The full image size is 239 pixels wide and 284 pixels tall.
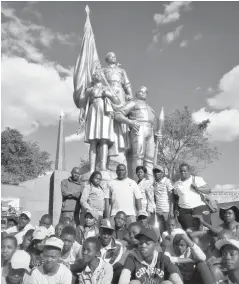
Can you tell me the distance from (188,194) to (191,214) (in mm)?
346

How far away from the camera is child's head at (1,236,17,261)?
12.1ft

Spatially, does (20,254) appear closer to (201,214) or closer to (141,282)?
(141,282)

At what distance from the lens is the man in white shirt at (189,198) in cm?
576

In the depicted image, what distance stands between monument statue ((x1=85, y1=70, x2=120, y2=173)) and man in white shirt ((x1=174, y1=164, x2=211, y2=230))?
3.35 metres

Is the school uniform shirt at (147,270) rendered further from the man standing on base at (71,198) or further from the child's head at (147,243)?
the man standing on base at (71,198)

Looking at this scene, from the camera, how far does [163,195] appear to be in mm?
6355

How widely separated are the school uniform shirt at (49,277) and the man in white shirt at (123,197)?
2.60 m

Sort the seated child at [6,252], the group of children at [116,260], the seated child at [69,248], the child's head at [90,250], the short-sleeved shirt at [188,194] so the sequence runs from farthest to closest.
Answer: the short-sleeved shirt at [188,194], the seated child at [69,248], the child's head at [90,250], the seated child at [6,252], the group of children at [116,260]

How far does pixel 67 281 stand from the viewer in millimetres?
3273

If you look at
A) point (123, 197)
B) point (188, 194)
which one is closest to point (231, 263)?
point (188, 194)

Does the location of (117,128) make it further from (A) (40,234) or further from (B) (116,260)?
(B) (116,260)

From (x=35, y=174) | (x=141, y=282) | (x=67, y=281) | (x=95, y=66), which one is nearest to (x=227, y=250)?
(x=141, y=282)

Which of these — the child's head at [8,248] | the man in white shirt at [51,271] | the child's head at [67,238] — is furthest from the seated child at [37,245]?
the man in white shirt at [51,271]

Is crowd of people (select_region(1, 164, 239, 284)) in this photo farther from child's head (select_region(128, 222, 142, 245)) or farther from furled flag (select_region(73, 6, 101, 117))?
furled flag (select_region(73, 6, 101, 117))
